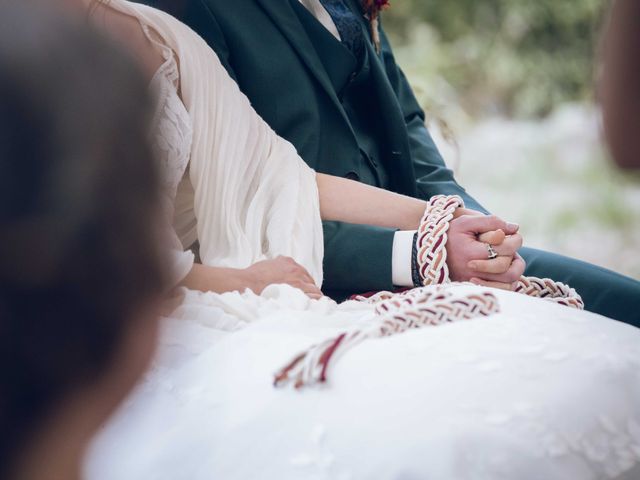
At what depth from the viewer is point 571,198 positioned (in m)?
4.96

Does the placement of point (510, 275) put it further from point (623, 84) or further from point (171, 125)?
point (623, 84)

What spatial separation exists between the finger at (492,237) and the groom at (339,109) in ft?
0.17

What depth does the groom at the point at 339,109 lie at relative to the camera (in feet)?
4.81

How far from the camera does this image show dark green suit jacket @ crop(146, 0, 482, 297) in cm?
146

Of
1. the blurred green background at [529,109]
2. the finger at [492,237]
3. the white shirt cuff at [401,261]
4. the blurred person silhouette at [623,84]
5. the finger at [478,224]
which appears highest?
the blurred person silhouette at [623,84]

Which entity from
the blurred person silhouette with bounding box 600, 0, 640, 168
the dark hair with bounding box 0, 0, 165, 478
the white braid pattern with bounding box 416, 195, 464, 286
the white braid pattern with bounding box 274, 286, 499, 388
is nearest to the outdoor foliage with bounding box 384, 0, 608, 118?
the white braid pattern with bounding box 416, 195, 464, 286

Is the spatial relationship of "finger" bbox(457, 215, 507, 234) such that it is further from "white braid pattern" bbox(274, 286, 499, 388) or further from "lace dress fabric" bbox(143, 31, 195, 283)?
"lace dress fabric" bbox(143, 31, 195, 283)

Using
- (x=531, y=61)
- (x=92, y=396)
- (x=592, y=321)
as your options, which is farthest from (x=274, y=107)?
(x=531, y=61)

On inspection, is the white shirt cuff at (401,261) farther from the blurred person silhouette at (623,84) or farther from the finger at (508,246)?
the blurred person silhouette at (623,84)

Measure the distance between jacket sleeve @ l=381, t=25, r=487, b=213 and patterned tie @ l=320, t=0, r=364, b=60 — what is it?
23cm

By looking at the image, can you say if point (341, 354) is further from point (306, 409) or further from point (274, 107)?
point (274, 107)

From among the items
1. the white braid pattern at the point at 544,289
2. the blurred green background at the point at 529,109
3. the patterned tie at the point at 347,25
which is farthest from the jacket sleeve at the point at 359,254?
the blurred green background at the point at 529,109

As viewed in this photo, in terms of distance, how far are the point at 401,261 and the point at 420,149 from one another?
582 mm

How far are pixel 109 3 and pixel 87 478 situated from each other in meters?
0.69
